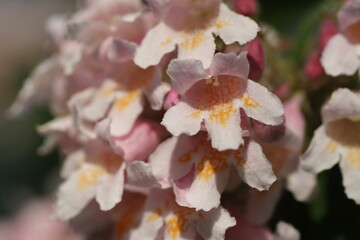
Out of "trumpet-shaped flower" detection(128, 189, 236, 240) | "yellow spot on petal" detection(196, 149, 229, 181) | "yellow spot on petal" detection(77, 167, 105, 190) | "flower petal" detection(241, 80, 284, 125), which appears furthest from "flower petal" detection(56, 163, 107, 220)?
"flower petal" detection(241, 80, 284, 125)

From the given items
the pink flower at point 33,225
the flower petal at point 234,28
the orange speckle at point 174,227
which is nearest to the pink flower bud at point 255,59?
the flower petal at point 234,28

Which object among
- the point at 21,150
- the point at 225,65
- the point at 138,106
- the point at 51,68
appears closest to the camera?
the point at 225,65

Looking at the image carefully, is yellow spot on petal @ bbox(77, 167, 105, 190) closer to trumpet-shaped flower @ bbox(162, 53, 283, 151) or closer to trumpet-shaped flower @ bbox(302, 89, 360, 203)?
trumpet-shaped flower @ bbox(162, 53, 283, 151)

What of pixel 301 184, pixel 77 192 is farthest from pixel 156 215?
pixel 301 184

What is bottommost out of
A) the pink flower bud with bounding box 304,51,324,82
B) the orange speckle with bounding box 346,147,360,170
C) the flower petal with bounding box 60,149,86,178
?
the flower petal with bounding box 60,149,86,178

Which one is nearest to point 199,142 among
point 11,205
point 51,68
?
point 51,68

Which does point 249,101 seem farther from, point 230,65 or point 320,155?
point 320,155

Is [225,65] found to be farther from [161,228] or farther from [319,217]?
[319,217]
